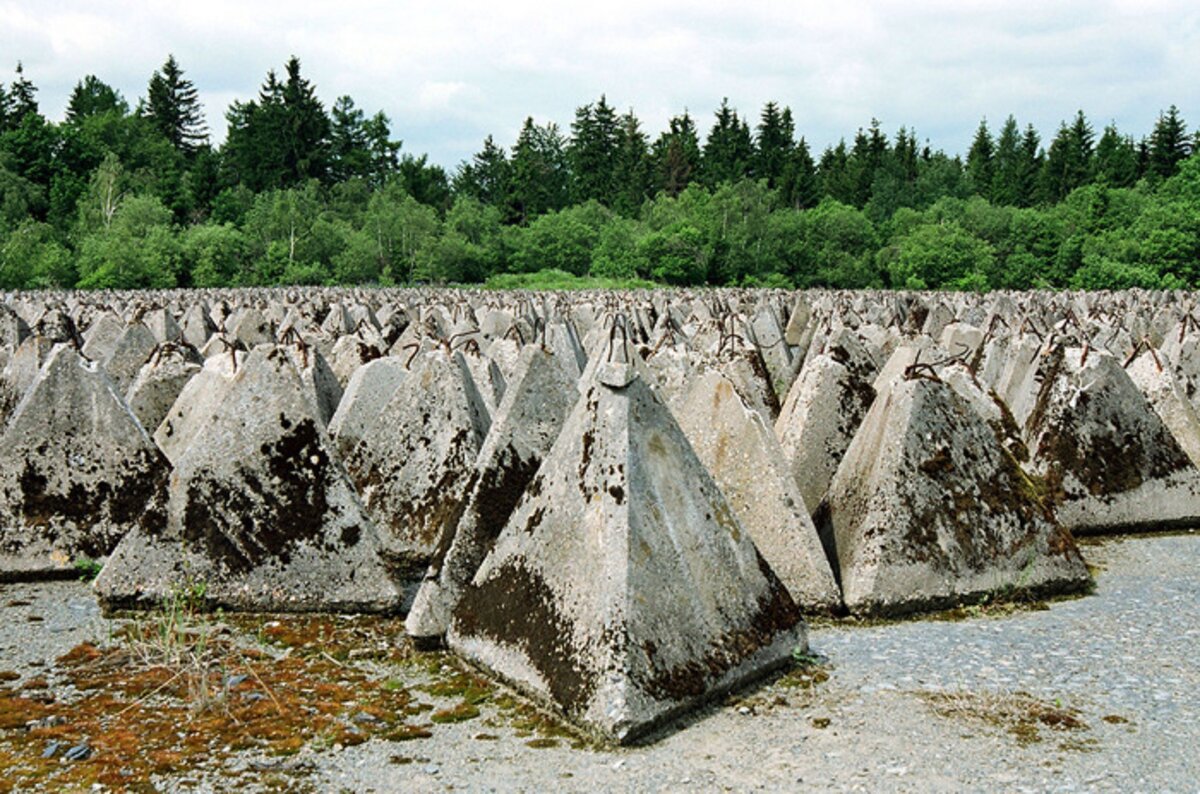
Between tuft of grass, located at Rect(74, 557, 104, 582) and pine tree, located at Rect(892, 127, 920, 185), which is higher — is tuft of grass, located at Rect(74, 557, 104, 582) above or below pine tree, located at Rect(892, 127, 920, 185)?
below

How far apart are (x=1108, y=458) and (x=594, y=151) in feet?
403

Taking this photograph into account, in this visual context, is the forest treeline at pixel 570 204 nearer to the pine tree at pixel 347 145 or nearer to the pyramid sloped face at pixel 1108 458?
the pine tree at pixel 347 145

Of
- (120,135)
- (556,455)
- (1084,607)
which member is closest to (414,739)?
(556,455)

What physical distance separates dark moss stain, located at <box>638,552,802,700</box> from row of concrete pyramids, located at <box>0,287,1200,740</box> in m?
0.01

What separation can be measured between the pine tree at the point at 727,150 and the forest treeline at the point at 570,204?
0.38 meters

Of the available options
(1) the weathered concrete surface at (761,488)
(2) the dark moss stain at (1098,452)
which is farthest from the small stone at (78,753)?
(2) the dark moss stain at (1098,452)

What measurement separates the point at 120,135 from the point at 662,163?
2545 inches

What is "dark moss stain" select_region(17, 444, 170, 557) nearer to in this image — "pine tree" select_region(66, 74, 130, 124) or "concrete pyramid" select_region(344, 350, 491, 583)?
"concrete pyramid" select_region(344, 350, 491, 583)

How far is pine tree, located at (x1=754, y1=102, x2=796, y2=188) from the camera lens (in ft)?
415

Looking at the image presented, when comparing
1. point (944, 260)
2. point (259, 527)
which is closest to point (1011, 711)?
point (259, 527)

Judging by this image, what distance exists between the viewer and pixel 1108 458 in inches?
339

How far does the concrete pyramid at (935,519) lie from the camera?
6289 mm

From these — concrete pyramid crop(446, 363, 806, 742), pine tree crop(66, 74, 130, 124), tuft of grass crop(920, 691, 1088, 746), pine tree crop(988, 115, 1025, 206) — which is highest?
pine tree crop(66, 74, 130, 124)

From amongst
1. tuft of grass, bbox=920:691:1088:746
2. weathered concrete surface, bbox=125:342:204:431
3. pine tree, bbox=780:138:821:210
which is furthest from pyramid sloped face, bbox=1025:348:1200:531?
pine tree, bbox=780:138:821:210
